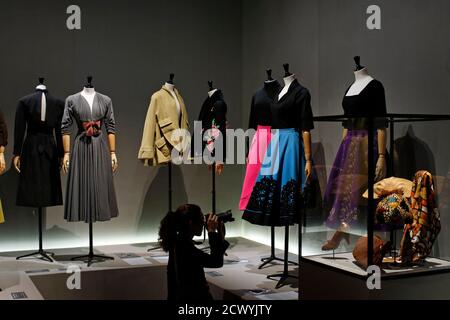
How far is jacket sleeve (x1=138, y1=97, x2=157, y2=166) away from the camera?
567 centimetres

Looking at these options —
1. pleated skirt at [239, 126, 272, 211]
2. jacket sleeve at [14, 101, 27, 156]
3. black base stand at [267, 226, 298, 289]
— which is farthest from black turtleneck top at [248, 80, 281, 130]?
jacket sleeve at [14, 101, 27, 156]

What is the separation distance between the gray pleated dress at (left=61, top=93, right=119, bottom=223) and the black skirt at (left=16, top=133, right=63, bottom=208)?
0.18m

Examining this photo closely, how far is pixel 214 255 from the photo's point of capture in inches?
127

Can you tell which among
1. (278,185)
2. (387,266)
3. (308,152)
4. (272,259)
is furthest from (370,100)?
(272,259)

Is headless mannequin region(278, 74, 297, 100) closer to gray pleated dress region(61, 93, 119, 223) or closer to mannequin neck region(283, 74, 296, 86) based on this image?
mannequin neck region(283, 74, 296, 86)

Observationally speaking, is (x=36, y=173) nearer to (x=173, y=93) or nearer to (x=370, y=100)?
(x=173, y=93)

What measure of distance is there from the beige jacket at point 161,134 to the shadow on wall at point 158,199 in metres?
0.86

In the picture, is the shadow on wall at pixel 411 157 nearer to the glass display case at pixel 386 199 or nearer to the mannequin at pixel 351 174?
the glass display case at pixel 386 199

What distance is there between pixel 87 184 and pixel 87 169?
0.41ft

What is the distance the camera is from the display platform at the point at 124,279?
4254mm

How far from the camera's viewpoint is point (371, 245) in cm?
300

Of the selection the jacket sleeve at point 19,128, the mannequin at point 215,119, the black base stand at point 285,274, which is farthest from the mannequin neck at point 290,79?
the jacket sleeve at point 19,128
